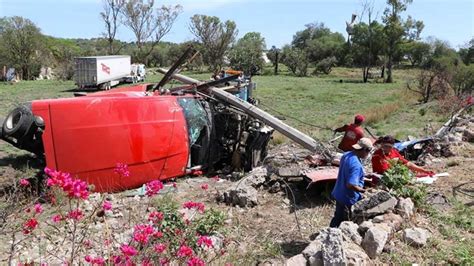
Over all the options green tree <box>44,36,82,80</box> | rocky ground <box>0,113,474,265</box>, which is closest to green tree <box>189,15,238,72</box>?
green tree <box>44,36,82,80</box>

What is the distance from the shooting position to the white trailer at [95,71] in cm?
2500

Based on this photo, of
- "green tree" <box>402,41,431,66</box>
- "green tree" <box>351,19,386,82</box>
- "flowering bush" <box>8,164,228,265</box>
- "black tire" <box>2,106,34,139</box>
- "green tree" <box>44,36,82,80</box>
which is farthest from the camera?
"green tree" <box>402,41,431,66</box>

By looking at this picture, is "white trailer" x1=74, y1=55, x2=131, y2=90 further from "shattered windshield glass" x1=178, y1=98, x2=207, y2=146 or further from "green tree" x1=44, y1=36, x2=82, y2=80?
"shattered windshield glass" x1=178, y1=98, x2=207, y2=146

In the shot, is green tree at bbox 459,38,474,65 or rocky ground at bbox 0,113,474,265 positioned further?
green tree at bbox 459,38,474,65

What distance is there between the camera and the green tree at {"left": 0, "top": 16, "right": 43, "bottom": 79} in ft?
111

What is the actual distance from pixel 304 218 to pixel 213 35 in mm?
44971

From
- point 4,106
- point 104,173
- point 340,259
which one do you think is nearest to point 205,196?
point 104,173

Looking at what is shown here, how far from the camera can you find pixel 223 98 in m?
9.04

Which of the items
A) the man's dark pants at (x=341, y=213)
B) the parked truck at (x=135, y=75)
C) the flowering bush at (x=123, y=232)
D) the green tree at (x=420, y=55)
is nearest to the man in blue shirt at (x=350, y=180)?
the man's dark pants at (x=341, y=213)

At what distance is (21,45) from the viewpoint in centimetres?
3428

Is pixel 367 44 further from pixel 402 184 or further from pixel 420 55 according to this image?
pixel 402 184

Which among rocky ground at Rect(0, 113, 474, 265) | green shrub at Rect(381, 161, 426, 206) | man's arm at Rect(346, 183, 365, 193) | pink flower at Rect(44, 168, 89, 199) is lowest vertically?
rocky ground at Rect(0, 113, 474, 265)

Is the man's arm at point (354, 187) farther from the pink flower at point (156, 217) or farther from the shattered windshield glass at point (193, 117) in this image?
the shattered windshield glass at point (193, 117)

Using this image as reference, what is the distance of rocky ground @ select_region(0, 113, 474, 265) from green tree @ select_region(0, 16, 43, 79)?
2805cm
